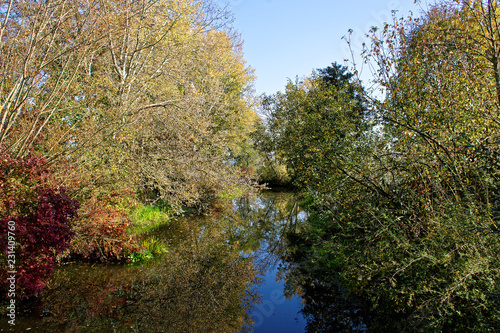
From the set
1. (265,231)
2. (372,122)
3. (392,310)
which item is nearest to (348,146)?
(372,122)

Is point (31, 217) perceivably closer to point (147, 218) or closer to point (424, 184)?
point (424, 184)

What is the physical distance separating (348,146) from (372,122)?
0.74 meters

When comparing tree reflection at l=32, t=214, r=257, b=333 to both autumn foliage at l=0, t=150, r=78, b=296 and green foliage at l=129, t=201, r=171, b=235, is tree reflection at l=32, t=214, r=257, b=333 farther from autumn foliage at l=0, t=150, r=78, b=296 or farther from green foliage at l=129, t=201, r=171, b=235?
green foliage at l=129, t=201, r=171, b=235

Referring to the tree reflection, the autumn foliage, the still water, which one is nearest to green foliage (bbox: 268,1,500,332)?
the still water

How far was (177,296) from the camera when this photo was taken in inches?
269

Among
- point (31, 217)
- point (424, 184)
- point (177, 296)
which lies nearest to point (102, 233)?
point (31, 217)

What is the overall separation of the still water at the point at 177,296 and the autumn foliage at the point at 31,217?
779mm

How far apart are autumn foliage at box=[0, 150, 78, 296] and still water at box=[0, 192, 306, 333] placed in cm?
78

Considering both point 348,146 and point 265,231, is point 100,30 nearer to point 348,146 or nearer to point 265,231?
point 348,146

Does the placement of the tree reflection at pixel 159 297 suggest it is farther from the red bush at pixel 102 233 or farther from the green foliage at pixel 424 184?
the green foliage at pixel 424 184

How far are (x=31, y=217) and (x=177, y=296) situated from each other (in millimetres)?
3392

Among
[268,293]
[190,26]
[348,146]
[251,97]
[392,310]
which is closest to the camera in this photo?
[392,310]

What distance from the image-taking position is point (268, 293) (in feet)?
24.6

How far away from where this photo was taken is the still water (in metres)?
5.56
